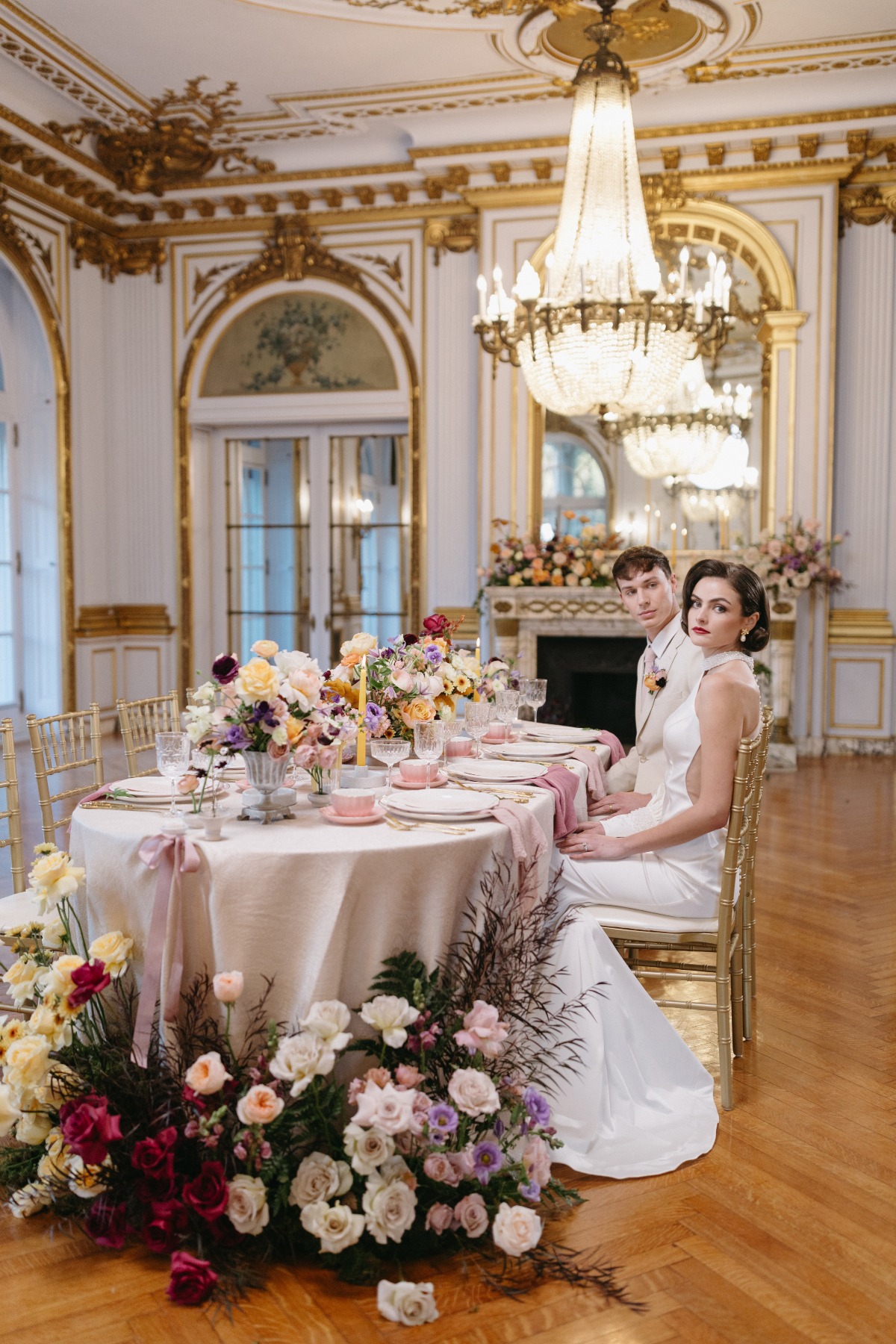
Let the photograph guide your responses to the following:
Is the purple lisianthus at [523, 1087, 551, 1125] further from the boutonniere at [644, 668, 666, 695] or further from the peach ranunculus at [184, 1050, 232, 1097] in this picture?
the boutonniere at [644, 668, 666, 695]

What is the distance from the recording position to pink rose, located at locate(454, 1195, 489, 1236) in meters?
2.14

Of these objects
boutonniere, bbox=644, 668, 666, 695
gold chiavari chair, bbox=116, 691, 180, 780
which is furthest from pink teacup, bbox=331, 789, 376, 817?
boutonniere, bbox=644, 668, 666, 695

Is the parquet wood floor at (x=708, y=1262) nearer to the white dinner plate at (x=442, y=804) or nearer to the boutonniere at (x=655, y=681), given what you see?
the white dinner plate at (x=442, y=804)

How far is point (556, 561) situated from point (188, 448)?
341 cm

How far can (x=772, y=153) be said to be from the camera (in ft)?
25.9

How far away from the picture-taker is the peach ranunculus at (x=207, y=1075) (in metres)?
2.10

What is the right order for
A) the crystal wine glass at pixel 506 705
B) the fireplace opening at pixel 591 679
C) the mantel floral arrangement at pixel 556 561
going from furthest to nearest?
the fireplace opening at pixel 591 679 → the mantel floral arrangement at pixel 556 561 → the crystal wine glass at pixel 506 705

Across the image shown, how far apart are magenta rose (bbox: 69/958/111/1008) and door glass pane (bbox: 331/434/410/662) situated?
6.85 meters

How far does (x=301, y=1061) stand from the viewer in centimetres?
211

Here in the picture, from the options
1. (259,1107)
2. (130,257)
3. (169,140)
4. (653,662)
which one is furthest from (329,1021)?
(130,257)

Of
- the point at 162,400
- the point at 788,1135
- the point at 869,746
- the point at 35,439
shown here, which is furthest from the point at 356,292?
the point at 788,1135

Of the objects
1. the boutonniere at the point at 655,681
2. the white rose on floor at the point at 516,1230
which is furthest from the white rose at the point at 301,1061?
the boutonniere at the point at 655,681

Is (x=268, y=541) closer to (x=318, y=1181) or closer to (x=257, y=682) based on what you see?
(x=257, y=682)

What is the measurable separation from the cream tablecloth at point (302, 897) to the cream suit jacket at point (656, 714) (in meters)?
1.28
